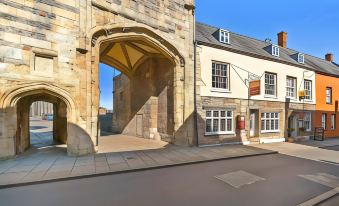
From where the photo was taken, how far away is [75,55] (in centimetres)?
816

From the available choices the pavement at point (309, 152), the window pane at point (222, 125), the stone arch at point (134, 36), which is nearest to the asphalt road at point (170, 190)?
the pavement at point (309, 152)

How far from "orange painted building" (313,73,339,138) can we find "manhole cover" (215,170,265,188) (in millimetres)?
15158

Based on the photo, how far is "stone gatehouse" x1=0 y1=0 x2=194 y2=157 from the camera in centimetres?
704

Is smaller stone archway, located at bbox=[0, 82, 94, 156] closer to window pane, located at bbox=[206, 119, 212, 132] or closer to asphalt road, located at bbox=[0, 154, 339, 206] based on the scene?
asphalt road, located at bbox=[0, 154, 339, 206]

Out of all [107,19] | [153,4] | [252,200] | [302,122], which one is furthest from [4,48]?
[302,122]

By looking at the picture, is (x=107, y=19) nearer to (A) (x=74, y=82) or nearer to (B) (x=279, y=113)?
(A) (x=74, y=82)

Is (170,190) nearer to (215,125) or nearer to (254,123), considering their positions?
(215,125)

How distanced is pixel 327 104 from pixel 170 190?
20.4m

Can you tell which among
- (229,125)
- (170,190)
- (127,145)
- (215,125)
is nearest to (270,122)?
(229,125)

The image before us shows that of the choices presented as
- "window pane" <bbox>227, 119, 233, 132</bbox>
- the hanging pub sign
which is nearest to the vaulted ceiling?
"window pane" <bbox>227, 119, 233, 132</bbox>

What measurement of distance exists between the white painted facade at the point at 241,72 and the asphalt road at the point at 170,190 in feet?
20.4

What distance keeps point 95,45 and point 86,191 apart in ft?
21.5

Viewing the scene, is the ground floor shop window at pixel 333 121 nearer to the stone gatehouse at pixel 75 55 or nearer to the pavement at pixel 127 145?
the stone gatehouse at pixel 75 55

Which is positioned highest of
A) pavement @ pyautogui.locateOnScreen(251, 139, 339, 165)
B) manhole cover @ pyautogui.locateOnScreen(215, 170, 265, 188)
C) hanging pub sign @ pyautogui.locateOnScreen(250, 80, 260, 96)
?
hanging pub sign @ pyautogui.locateOnScreen(250, 80, 260, 96)
